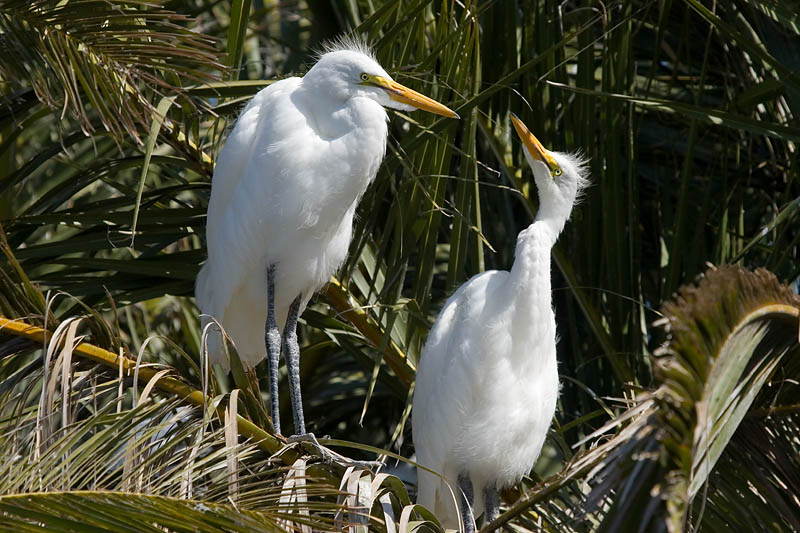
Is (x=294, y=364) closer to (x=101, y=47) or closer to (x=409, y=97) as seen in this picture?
(x=409, y=97)

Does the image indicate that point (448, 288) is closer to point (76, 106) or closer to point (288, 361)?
point (288, 361)

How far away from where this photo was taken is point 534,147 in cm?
367

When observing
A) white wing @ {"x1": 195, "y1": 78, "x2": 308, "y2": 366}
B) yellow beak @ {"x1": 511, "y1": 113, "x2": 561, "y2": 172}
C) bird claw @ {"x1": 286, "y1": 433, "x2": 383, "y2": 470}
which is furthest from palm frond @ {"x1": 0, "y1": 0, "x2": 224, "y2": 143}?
yellow beak @ {"x1": 511, "y1": 113, "x2": 561, "y2": 172}

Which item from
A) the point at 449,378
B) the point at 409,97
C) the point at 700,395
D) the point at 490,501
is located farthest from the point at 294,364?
the point at 700,395

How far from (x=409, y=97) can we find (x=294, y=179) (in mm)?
465

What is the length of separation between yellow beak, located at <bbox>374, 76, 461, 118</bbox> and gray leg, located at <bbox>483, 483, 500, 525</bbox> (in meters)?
1.41

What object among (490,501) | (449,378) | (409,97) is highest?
(409,97)

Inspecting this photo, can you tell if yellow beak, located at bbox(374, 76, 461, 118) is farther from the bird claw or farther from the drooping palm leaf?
the drooping palm leaf

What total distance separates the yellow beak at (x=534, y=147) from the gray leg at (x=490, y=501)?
1.19m

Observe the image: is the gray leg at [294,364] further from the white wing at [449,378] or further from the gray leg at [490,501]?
the gray leg at [490,501]

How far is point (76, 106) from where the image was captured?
2.71m

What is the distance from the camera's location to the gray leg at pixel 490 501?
386cm

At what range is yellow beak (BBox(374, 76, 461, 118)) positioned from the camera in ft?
11.1

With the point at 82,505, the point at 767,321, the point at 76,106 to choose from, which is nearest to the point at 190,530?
the point at 82,505
